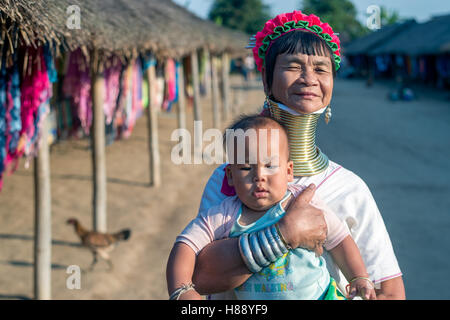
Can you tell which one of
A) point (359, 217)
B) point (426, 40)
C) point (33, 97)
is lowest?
point (359, 217)

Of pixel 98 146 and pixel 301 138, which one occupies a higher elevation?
pixel 301 138

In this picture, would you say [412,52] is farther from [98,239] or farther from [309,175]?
[309,175]

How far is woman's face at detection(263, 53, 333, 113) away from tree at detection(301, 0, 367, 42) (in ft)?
139

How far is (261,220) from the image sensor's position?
154 cm

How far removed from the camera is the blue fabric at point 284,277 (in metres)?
1.49

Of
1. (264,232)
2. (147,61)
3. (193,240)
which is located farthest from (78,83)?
(264,232)

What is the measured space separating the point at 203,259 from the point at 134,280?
429 centimetres

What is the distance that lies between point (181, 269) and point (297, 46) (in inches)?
33.0

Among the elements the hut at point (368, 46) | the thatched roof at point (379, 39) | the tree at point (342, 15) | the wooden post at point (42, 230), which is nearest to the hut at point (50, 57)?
the wooden post at point (42, 230)

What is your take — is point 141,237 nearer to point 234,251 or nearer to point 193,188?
point 193,188

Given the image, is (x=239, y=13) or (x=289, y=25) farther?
(x=239, y=13)

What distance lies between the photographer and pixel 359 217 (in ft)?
5.41

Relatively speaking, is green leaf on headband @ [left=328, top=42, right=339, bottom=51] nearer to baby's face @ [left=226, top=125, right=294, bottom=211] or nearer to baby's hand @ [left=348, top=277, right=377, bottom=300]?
baby's face @ [left=226, top=125, right=294, bottom=211]

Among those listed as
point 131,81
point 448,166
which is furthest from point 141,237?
point 448,166
